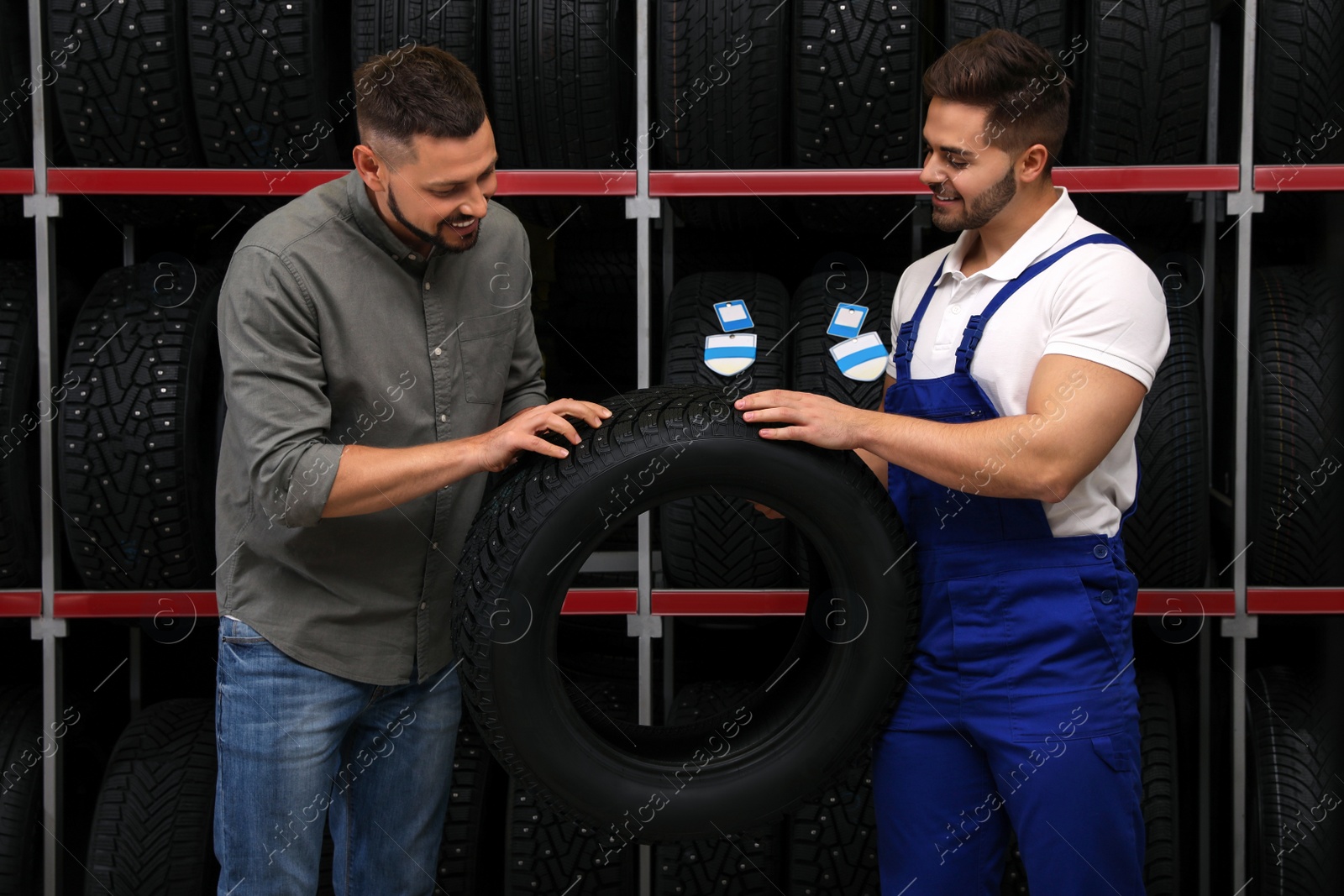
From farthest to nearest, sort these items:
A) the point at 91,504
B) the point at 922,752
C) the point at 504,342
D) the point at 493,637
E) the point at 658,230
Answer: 1. the point at 658,230
2. the point at 91,504
3. the point at 504,342
4. the point at 922,752
5. the point at 493,637

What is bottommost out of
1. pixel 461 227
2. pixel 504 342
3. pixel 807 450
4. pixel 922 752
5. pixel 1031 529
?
pixel 922 752

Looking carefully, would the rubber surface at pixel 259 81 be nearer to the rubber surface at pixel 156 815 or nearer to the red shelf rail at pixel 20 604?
the red shelf rail at pixel 20 604

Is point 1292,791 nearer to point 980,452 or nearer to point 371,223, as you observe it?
point 980,452

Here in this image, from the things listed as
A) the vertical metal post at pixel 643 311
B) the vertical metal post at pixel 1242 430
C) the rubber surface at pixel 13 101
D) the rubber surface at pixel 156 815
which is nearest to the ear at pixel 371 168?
the vertical metal post at pixel 643 311

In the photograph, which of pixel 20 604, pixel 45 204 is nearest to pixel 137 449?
pixel 20 604

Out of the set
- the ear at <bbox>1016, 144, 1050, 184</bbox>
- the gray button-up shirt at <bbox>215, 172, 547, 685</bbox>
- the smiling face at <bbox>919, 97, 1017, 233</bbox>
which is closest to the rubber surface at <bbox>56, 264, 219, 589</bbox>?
the gray button-up shirt at <bbox>215, 172, 547, 685</bbox>

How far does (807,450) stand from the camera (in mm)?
1594

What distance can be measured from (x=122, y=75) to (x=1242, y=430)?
2824mm

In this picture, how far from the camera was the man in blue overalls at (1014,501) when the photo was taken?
1.54 meters

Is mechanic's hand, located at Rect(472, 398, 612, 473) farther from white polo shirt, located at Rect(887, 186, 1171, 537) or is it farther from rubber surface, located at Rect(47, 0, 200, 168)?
rubber surface, located at Rect(47, 0, 200, 168)

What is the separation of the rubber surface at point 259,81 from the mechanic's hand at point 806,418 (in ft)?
4.93

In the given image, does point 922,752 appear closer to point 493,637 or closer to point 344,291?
point 493,637

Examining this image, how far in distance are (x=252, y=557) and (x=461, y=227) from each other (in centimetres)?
68

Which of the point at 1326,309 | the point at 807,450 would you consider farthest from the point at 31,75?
the point at 1326,309
